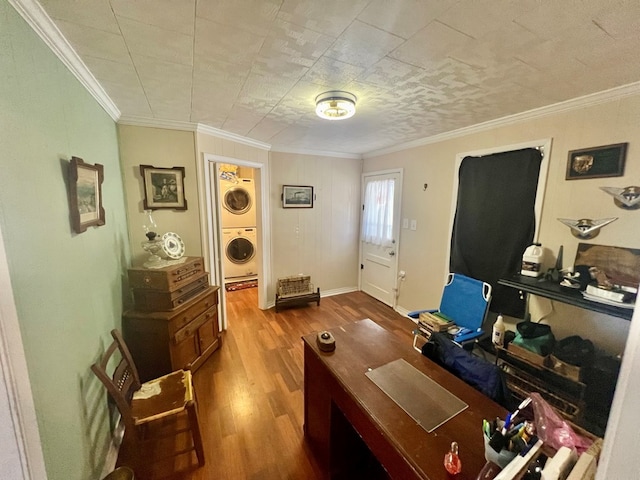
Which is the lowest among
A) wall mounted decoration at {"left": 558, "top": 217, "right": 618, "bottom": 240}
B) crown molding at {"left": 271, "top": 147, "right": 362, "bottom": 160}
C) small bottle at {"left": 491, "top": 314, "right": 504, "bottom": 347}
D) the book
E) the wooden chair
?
the wooden chair

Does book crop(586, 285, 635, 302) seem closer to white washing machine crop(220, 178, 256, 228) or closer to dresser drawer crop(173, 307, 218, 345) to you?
dresser drawer crop(173, 307, 218, 345)

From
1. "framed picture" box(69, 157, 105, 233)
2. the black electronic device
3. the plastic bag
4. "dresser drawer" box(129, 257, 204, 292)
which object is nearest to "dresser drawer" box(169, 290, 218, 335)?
"dresser drawer" box(129, 257, 204, 292)

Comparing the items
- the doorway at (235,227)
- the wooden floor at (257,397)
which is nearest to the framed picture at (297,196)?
the doorway at (235,227)

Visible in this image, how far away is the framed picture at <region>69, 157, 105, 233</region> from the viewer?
4.26 ft

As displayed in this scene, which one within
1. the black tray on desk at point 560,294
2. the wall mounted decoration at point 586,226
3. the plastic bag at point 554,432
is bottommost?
the plastic bag at point 554,432

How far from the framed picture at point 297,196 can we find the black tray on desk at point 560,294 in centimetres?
270

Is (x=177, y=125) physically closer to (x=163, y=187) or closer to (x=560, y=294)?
(x=163, y=187)

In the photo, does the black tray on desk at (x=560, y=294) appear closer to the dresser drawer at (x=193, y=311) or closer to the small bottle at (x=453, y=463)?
the small bottle at (x=453, y=463)

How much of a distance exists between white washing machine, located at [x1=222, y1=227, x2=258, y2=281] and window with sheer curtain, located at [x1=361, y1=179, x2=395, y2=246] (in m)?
2.27

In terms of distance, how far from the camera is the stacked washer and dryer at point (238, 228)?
Result: 191 inches

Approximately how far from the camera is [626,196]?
163 centimetres

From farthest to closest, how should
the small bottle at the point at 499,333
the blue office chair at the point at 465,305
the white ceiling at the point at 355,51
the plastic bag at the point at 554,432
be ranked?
the blue office chair at the point at 465,305
the small bottle at the point at 499,333
the white ceiling at the point at 355,51
the plastic bag at the point at 554,432

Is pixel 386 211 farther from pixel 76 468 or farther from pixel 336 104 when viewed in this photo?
pixel 76 468

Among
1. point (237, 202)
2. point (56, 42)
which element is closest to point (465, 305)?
point (56, 42)
